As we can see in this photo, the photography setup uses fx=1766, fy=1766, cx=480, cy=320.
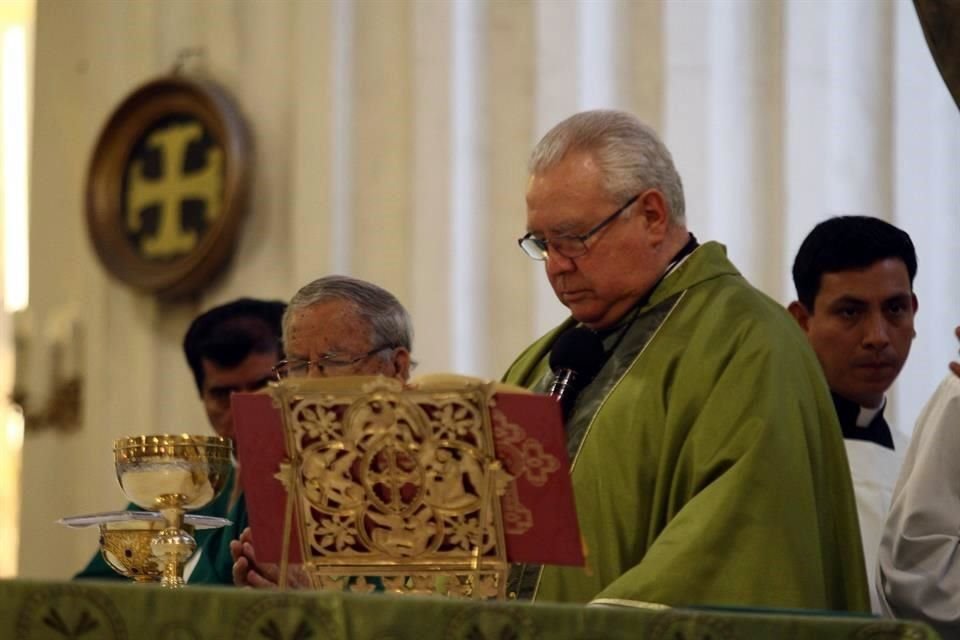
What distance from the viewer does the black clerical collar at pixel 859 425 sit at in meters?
4.28

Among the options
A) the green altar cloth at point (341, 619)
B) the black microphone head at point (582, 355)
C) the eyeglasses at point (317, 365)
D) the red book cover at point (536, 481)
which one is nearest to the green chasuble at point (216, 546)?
the eyeglasses at point (317, 365)

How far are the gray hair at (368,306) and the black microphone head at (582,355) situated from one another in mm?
353

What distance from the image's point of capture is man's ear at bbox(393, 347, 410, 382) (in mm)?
3884

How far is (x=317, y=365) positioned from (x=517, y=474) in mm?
1218

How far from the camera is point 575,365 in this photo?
374 centimetres

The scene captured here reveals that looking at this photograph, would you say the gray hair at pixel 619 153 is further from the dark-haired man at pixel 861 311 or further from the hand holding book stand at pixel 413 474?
the hand holding book stand at pixel 413 474

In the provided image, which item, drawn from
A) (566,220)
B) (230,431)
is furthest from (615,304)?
(230,431)

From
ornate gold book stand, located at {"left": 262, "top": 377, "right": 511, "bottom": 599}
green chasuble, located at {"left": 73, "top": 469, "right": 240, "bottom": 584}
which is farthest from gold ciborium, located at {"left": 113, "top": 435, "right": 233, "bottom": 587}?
green chasuble, located at {"left": 73, "top": 469, "right": 240, "bottom": 584}

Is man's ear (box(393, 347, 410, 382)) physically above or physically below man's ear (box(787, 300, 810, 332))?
below

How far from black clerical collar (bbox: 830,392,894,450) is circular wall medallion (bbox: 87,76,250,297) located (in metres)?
3.02

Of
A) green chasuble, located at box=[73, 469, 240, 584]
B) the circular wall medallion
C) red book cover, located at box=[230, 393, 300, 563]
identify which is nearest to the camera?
red book cover, located at box=[230, 393, 300, 563]

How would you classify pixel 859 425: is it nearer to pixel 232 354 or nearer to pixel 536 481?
pixel 232 354

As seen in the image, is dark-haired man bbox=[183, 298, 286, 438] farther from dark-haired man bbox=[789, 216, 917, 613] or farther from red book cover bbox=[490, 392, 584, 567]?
red book cover bbox=[490, 392, 584, 567]

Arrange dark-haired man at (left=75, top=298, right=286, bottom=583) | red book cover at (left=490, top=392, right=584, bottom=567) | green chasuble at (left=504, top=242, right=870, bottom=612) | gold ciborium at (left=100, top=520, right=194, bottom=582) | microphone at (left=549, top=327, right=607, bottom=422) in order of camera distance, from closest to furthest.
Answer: red book cover at (left=490, top=392, right=584, bottom=567), green chasuble at (left=504, top=242, right=870, bottom=612), gold ciborium at (left=100, top=520, right=194, bottom=582), microphone at (left=549, top=327, right=607, bottom=422), dark-haired man at (left=75, top=298, right=286, bottom=583)
